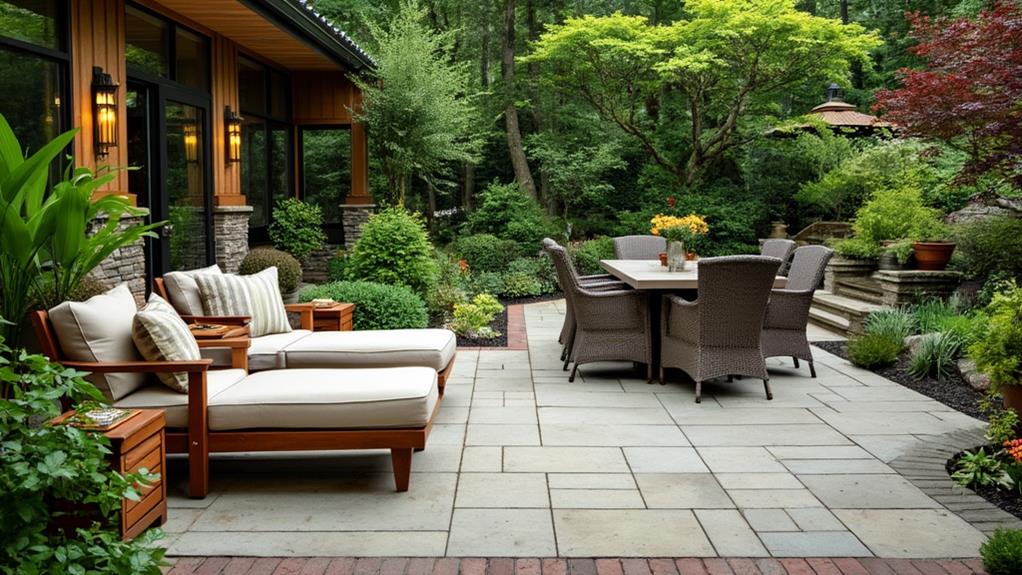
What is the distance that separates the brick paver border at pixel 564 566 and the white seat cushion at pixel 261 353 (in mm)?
1729

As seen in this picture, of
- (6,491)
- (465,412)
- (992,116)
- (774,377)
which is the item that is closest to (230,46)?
(465,412)

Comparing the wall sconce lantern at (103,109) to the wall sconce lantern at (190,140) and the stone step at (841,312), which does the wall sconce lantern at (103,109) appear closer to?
the wall sconce lantern at (190,140)

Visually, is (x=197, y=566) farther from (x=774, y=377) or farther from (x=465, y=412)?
(x=774, y=377)

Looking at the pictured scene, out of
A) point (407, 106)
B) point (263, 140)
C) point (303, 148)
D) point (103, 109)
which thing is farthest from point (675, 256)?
point (303, 148)

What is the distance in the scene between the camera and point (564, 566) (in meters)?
2.98

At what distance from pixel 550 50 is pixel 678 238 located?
7810 mm

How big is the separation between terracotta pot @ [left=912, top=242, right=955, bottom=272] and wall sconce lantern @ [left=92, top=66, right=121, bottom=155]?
7.49m

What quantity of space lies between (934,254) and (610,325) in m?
4.11

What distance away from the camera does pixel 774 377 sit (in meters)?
6.48

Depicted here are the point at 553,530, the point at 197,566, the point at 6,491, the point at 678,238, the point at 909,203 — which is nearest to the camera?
the point at 6,491

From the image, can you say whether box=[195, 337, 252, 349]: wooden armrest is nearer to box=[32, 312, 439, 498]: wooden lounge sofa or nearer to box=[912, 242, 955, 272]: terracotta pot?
box=[32, 312, 439, 498]: wooden lounge sofa

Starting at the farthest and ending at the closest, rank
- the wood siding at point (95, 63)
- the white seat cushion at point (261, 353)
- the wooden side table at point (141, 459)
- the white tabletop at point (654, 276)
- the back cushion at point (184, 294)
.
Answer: the wood siding at point (95, 63), the white tabletop at point (654, 276), the back cushion at point (184, 294), the white seat cushion at point (261, 353), the wooden side table at point (141, 459)

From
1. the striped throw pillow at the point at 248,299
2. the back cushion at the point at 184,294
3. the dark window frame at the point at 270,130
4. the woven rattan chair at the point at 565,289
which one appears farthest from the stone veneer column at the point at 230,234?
the back cushion at the point at 184,294

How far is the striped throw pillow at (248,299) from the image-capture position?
16.6 feet
